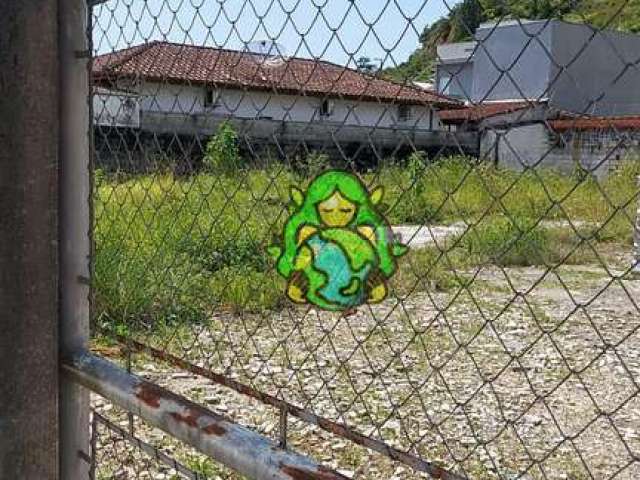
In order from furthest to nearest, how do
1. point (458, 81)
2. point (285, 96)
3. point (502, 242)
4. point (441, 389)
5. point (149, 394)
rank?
point (502, 242), point (441, 389), point (285, 96), point (149, 394), point (458, 81)

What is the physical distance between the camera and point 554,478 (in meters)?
2.36

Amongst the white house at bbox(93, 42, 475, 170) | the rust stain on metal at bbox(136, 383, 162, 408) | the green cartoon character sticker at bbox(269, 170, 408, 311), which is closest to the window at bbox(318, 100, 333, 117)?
the white house at bbox(93, 42, 475, 170)

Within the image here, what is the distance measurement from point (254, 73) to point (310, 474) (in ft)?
2.33

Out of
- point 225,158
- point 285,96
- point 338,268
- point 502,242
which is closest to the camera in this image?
point 338,268

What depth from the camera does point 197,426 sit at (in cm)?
101

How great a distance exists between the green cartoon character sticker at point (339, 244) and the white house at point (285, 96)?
0.28ft

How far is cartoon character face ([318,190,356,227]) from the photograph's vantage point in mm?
1193

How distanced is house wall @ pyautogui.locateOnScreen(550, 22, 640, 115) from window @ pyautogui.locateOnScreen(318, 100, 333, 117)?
41cm

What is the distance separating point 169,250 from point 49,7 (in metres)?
2.44

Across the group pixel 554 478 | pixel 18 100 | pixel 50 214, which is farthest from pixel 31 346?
pixel 554 478

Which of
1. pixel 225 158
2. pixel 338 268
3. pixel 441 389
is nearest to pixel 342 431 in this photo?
pixel 338 268

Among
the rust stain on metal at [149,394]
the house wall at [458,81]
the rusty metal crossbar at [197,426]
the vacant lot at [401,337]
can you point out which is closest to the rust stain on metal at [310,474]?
the rusty metal crossbar at [197,426]

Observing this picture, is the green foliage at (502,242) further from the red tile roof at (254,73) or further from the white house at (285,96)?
the red tile roof at (254,73)

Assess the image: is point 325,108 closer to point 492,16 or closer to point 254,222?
point 492,16
